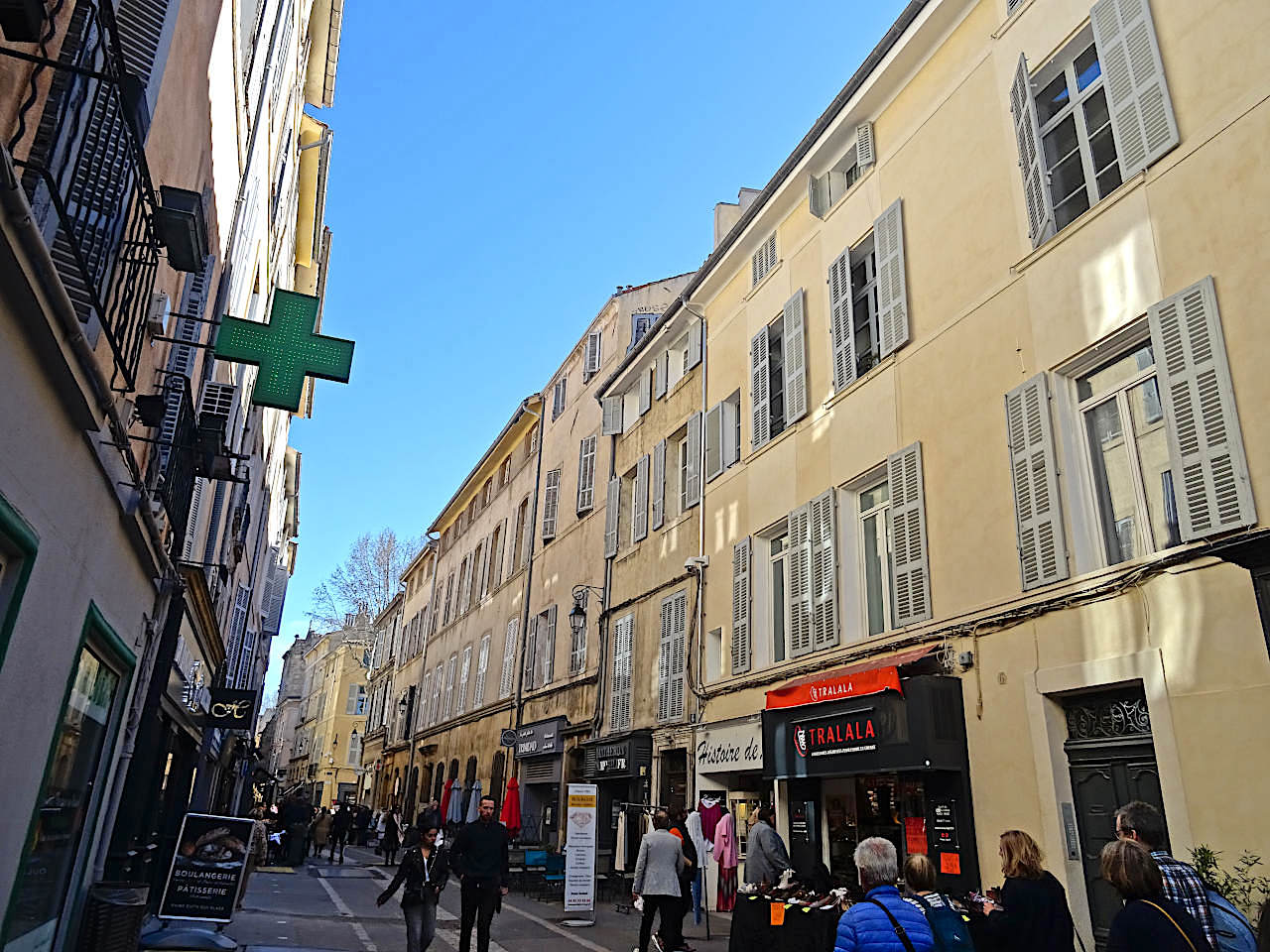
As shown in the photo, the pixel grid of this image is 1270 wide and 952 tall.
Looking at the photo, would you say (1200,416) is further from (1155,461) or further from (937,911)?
(937,911)

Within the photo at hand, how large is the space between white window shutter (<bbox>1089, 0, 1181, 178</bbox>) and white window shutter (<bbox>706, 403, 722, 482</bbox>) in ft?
25.9

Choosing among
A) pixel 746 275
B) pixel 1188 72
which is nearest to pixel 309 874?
pixel 746 275

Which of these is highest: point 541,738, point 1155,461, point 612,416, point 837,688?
point 612,416

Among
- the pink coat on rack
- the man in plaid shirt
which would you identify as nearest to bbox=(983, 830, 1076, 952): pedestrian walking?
the man in plaid shirt

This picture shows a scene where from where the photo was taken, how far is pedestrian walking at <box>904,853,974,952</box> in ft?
12.2

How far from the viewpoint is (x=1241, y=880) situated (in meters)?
5.83

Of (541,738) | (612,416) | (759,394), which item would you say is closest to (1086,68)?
(759,394)

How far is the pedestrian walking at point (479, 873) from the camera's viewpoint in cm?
812

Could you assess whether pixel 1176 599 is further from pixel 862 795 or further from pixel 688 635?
pixel 688 635

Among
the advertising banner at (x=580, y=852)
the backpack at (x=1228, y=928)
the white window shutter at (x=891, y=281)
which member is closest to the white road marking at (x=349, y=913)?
the advertising banner at (x=580, y=852)

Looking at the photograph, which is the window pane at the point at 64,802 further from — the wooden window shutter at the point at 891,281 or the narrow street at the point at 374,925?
the wooden window shutter at the point at 891,281

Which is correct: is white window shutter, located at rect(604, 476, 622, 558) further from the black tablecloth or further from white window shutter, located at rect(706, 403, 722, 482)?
the black tablecloth

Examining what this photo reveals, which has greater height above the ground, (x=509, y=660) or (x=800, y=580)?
(x=509, y=660)

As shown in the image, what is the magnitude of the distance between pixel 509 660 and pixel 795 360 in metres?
14.5
